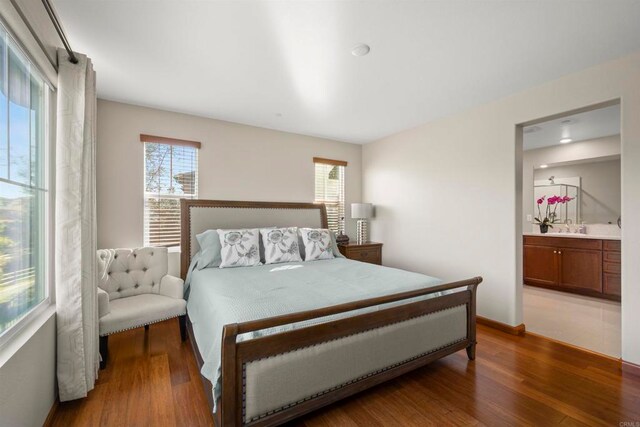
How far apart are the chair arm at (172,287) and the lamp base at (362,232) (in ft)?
9.11

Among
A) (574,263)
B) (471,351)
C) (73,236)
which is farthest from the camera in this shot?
(574,263)

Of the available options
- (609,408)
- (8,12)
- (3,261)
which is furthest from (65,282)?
(609,408)

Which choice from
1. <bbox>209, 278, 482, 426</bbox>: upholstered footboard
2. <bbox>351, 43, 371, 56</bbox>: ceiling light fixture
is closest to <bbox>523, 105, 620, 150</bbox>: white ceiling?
<bbox>351, 43, 371, 56</bbox>: ceiling light fixture

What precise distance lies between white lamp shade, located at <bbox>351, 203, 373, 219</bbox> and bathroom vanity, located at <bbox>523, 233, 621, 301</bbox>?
282 centimetres

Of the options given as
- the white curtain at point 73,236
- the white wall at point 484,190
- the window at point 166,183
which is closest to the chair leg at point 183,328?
the white curtain at point 73,236

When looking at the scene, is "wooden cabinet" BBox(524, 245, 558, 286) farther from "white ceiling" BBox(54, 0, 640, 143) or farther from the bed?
the bed

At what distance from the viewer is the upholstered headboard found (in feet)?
11.2

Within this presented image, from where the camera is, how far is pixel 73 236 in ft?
5.92

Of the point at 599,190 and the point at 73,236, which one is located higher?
the point at 599,190

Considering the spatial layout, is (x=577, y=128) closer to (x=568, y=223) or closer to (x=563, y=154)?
(x=563, y=154)

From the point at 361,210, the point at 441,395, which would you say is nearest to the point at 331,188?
the point at 361,210

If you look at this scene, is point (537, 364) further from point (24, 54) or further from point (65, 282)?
point (24, 54)

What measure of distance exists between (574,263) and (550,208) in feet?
4.19

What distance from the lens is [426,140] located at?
3.97 m
